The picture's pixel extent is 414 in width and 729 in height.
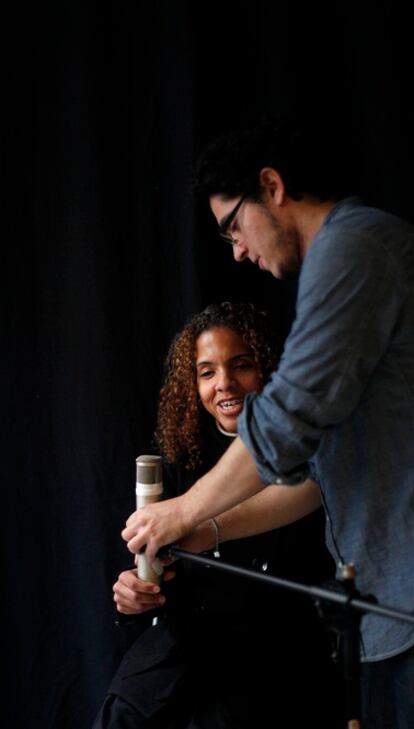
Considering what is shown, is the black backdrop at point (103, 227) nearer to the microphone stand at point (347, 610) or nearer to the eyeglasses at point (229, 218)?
the eyeglasses at point (229, 218)

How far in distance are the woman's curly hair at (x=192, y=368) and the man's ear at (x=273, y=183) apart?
500 millimetres

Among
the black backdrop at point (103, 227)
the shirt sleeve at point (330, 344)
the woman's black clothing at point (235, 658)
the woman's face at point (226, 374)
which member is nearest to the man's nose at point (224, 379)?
the woman's face at point (226, 374)

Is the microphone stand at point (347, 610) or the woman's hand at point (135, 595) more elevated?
the microphone stand at point (347, 610)

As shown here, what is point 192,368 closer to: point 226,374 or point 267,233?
point 226,374

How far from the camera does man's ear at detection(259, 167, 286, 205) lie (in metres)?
1.20

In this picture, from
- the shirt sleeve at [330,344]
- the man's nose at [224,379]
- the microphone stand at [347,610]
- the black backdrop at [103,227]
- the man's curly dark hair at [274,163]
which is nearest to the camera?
the microphone stand at [347,610]

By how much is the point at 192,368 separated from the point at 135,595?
595mm

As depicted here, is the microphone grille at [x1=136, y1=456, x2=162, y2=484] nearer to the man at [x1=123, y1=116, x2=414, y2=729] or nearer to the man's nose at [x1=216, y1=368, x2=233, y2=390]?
the man at [x1=123, y1=116, x2=414, y2=729]

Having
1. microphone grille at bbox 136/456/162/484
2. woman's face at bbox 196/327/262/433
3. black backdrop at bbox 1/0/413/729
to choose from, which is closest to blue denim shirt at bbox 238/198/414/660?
microphone grille at bbox 136/456/162/484

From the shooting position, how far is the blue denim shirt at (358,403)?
1000 mm

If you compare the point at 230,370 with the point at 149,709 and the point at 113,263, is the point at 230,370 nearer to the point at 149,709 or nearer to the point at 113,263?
the point at 113,263

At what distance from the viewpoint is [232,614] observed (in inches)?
58.6

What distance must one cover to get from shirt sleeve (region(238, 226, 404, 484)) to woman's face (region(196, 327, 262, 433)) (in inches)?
22.9

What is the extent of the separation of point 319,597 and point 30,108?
56.9 inches
